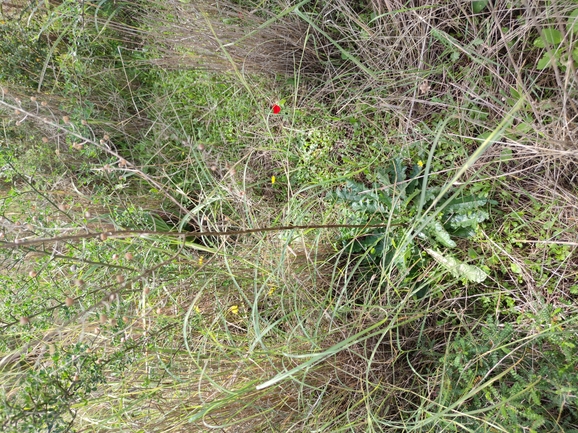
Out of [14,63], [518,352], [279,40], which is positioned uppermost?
[279,40]

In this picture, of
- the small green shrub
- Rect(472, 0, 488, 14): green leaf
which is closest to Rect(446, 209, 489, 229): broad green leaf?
the small green shrub

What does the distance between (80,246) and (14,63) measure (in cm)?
144

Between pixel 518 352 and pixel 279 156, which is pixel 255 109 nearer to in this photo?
pixel 279 156

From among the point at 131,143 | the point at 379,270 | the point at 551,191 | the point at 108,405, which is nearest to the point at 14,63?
the point at 131,143

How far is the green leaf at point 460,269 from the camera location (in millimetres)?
1848

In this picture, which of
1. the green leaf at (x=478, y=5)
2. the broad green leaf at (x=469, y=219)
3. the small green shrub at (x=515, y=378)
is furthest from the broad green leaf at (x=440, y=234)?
the green leaf at (x=478, y=5)

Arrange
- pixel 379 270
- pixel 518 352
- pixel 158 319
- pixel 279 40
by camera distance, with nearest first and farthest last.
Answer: pixel 518 352
pixel 158 319
pixel 379 270
pixel 279 40

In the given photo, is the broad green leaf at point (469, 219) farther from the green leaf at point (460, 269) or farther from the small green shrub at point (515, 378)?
the small green shrub at point (515, 378)

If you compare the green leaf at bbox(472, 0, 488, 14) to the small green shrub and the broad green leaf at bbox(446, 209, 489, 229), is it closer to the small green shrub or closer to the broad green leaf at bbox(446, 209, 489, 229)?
the broad green leaf at bbox(446, 209, 489, 229)

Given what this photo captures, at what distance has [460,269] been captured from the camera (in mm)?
1891

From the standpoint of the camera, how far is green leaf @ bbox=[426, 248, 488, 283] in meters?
1.85

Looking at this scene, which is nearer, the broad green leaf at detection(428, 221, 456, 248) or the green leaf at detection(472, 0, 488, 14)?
the green leaf at detection(472, 0, 488, 14)

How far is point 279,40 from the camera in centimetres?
229

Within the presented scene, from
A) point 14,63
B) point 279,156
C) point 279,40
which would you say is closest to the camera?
point 279,40
